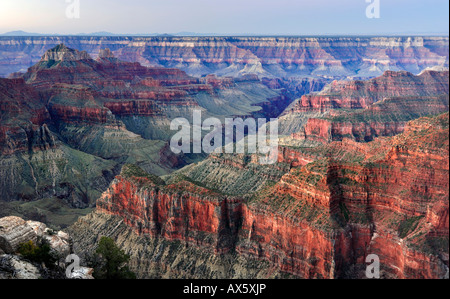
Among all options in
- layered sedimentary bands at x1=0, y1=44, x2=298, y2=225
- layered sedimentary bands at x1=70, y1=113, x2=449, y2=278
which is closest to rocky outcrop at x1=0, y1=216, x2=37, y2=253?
layered sedimentary bands at x1=70, y1=113, x2=449, y2=278

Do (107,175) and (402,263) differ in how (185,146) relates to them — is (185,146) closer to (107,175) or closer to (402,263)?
(107,175)

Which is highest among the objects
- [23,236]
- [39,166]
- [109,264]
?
[39,166]

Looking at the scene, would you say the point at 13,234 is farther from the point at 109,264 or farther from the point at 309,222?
the point at 309,222

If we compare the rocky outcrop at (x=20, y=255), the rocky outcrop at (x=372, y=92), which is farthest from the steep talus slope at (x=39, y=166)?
the rocky outcrop at (x=372, y=92)

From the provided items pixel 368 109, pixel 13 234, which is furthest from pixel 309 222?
pixel 368 109

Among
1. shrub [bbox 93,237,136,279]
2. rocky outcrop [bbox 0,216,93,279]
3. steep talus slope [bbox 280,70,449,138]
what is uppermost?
steep talus slope [bbox 280,70,449,138]

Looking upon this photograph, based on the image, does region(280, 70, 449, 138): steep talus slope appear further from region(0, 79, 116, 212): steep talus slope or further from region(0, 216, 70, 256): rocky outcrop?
region(0, 216, 70, 256): rocky outcrop

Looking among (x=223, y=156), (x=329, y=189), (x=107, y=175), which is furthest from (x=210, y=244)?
(x=107, y=175)

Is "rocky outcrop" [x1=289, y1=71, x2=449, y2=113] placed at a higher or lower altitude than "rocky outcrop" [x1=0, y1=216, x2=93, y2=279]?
higher
